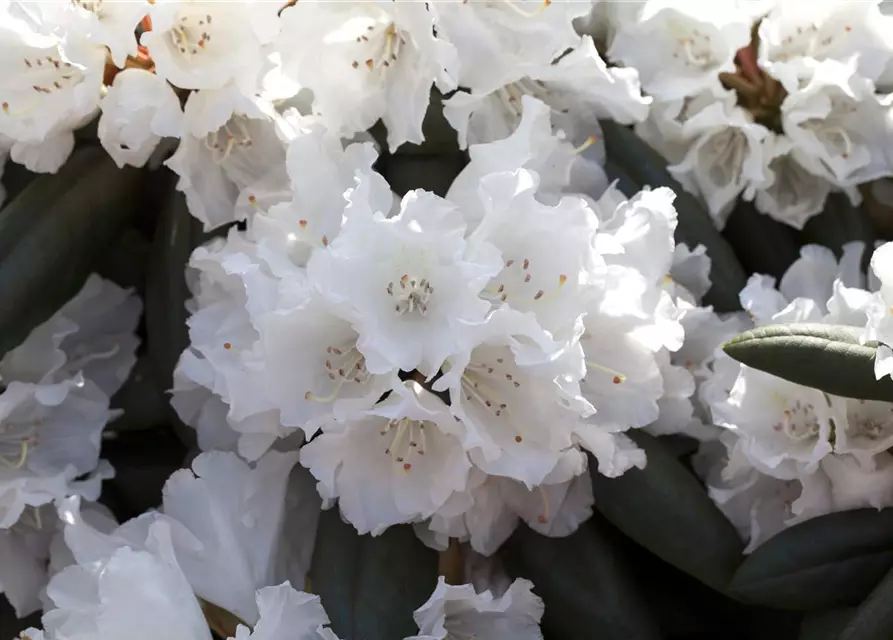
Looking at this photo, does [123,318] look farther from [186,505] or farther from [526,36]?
[526,36]

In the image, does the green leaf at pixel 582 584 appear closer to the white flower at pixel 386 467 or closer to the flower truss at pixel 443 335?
the flower truss at pixel 443 335

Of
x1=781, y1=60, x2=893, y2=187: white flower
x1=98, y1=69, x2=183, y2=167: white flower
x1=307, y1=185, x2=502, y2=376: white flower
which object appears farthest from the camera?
x1=781, y1=60, x2=893, y2=187: white flower

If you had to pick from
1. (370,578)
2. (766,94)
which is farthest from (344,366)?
(766,94)

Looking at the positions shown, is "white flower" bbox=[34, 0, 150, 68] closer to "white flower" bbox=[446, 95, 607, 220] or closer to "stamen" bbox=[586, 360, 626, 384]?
"white flower" bbox=[446, 95, 607, 220]

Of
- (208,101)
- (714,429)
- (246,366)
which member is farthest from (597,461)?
(208,101)

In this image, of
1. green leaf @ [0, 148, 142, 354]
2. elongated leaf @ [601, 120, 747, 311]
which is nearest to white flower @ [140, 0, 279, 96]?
green leaf @ [0, 148, 142, 354]

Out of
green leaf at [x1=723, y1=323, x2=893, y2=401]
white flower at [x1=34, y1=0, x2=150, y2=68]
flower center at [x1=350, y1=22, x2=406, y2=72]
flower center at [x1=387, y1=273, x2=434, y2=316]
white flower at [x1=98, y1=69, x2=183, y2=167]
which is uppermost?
white flower at [x1=34, y1=0, x2=150, y2=68]

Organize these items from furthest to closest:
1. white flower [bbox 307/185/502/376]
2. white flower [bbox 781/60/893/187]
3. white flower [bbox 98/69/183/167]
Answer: white flower [bbox 781/60/893/187] → white flower [bbox 98/69/183/167] → white flower [bbox 307/185/502/376]
